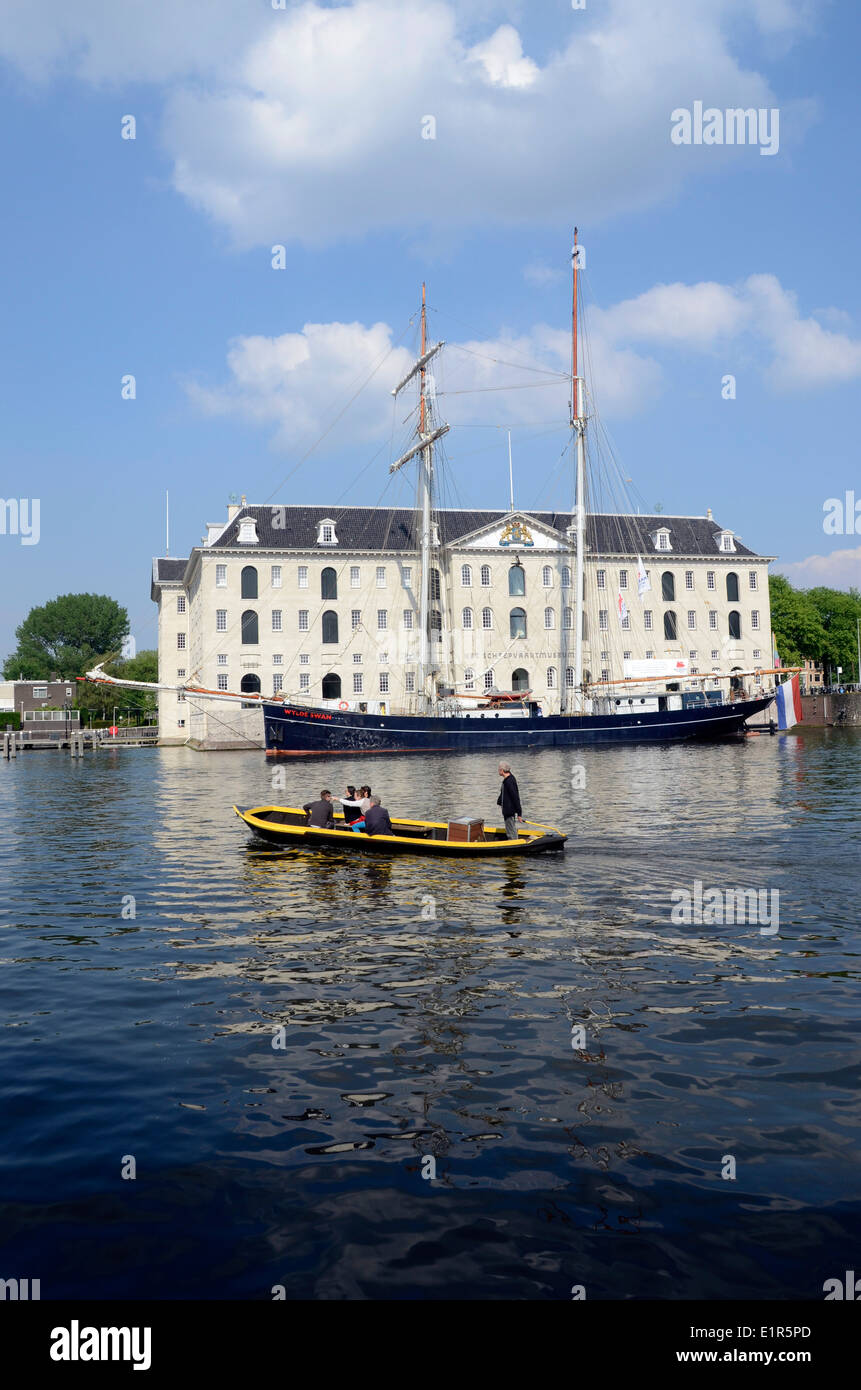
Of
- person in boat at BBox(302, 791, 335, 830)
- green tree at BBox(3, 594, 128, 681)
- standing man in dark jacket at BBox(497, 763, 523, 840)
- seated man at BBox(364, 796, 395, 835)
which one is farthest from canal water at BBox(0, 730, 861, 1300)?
green tree at BBox(3, 594, 128, 681)

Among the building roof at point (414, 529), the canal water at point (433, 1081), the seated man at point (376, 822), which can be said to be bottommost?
the canal water at point (433, 1081)

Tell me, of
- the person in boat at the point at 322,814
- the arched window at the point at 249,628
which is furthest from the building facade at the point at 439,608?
the person in boat at the point at 322,814

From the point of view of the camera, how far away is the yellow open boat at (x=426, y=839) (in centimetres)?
2123

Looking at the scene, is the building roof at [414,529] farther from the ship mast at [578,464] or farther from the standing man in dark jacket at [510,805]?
the standing man in dark jacket at [510,805]

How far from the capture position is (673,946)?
555 inches

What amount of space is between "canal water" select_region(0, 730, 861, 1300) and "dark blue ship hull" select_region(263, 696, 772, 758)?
43983 mm

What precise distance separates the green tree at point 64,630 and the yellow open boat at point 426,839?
455 feet

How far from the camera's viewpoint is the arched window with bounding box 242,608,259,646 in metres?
87.6

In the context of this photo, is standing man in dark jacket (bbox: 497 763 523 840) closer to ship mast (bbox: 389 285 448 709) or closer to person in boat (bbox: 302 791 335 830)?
person in boat (bbox: 302 791 335 830)

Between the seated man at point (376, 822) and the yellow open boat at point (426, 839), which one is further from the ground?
the seated man at point (376, 822)

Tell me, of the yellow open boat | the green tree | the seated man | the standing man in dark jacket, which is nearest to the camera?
the yellow open boat
